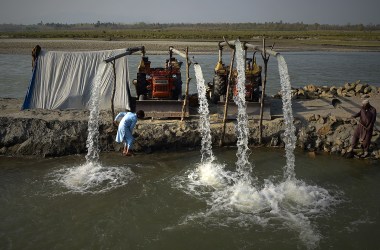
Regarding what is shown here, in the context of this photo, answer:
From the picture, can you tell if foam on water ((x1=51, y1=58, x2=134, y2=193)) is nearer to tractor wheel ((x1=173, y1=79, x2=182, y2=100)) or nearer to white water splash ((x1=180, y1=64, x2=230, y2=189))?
white water splash ((x1=180, y1=64, x2=230, y2=189))

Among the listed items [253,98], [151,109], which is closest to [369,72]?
[253,98]

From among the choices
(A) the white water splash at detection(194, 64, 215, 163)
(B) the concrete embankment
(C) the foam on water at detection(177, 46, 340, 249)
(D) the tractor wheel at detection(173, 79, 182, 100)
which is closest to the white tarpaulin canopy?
(B) the concrete embankment

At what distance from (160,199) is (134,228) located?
117 cm

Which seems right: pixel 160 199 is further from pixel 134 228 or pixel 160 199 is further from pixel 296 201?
pixel 296 201

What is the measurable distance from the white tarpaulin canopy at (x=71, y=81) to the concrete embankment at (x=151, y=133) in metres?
0.77

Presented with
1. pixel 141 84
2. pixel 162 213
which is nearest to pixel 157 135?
pixel 141 84

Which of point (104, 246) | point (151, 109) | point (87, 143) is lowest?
point (104, 246)

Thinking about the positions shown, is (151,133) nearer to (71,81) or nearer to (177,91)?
(177,91)

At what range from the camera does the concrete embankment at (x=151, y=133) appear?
10.6 m

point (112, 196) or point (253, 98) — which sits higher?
point (253, 98)

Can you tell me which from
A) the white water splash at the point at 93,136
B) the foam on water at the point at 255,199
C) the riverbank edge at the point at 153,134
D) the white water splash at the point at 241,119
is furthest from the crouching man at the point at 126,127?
the white water splash at the point at 241,119

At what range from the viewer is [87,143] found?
35.2 ft

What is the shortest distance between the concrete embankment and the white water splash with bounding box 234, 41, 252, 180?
21 centimetres

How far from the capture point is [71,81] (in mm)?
12461
